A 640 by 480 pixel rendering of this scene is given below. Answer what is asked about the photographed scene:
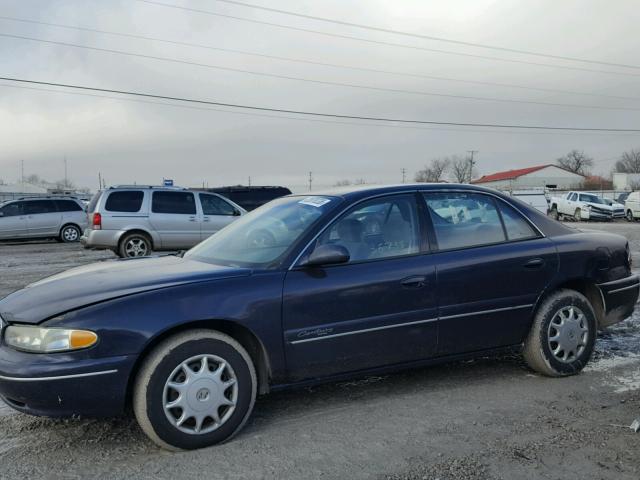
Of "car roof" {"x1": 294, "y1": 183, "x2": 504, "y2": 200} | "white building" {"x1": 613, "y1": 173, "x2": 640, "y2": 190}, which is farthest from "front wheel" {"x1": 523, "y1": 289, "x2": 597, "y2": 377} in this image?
"white building" {"x1": 613, "y1": 173, "x2": 640, "y2": 190}

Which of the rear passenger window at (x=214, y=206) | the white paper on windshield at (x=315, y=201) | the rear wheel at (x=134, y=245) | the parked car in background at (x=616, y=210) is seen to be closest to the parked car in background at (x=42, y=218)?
the rear wheel at (x=134, y=245)

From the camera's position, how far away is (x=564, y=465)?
2998 mm

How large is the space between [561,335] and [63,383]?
348 centimetres

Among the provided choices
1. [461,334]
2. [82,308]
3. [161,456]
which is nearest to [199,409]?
[161,456]

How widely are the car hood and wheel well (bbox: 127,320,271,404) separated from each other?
0.26 meters

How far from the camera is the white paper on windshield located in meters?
4.04

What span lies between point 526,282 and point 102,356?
2983 millimetres

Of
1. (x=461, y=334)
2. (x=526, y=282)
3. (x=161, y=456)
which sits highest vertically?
(x=526, y=282)

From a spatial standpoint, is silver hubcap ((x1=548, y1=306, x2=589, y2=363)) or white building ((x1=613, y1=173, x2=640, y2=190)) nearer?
silver hubcap ((x1=548, y1=306, x2=589, y2=363))

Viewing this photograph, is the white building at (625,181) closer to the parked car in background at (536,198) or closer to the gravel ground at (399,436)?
the parked car in background at (536,198)

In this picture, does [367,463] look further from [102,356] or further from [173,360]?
[102,356]

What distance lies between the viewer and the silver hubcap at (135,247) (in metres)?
12.8

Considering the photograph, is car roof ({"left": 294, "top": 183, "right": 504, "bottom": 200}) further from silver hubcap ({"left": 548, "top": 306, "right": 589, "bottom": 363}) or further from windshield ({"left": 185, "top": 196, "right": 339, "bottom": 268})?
silver hubcap ({"left": 548, "top": 306, "right": 589, "bottom": 363})

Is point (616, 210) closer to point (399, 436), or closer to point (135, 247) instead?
point (135, 247)
